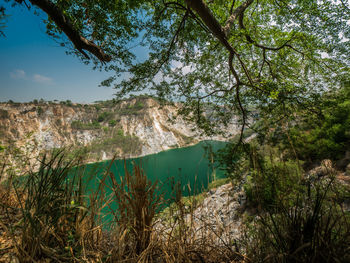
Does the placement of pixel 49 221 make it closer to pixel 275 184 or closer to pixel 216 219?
pixel 216 219

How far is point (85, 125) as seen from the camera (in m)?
55.5

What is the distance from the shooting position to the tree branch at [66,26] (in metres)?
1.95

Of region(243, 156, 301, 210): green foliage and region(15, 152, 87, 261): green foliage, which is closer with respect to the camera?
region(15, 152, 87, 261): green foliage

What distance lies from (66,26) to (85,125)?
6255cm

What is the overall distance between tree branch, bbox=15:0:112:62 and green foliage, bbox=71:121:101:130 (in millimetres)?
59810

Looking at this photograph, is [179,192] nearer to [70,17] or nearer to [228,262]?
[228,262]

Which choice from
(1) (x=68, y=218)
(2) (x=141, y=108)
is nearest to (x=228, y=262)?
(1) (x=68, y=218)

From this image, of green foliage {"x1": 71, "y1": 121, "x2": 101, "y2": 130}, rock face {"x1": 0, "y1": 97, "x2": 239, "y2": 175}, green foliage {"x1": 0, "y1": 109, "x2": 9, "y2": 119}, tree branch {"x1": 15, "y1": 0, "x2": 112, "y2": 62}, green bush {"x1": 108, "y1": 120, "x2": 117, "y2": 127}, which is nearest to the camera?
tree branch {"x1": 15, "y1": 0, "x2": 112, "y2": 62}

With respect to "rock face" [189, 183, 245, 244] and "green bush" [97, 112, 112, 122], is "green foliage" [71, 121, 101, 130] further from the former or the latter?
"rock face" [189, 183, 245, 244]

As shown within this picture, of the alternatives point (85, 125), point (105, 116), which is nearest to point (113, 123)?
point (105, 116)

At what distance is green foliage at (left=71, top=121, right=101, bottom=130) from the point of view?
171ft

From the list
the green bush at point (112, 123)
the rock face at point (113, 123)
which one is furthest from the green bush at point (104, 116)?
the green bush at point (112, 123)

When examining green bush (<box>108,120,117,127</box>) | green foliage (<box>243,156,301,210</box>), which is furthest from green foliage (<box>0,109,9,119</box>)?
green foliage (<box>243,156,301,210</box>)

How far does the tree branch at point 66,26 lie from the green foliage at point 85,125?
59810 mm
